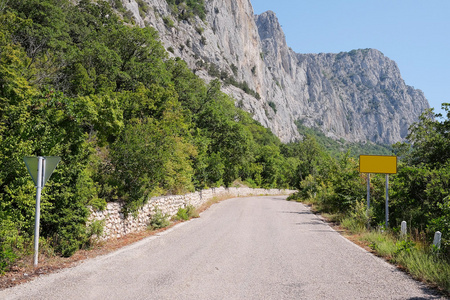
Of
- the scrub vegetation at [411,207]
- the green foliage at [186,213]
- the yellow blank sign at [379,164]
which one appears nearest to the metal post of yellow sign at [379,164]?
the yellow blank sign at [379,164]

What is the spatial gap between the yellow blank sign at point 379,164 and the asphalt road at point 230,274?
3.42 m

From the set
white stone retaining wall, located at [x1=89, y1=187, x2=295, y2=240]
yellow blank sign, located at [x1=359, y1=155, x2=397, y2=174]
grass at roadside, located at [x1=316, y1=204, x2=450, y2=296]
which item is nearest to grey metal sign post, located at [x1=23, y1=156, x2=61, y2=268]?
A: white stone retaining wall, located at [x1=89, y1=187, x2=295, y2=240]

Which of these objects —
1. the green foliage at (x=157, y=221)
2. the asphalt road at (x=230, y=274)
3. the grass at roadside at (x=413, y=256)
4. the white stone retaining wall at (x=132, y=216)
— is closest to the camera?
the asphalt road at (x=230, y=274)

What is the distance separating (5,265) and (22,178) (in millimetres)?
1879

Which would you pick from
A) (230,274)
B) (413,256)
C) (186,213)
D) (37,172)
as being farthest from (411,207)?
(37,172)

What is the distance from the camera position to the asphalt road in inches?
216

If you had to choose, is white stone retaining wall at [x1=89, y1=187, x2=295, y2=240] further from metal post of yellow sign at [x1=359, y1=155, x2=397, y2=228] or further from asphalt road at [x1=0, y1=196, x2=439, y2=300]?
metal post of yellow sign at [x1=359, y1=155, x2=397, y2=228]

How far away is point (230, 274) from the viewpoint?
6754mm

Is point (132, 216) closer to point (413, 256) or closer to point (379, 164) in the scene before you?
point (413, 256)

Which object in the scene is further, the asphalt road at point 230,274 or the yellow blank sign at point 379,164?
the yellow blank sign at point 379,164

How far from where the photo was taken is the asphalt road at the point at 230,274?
18.0 feet

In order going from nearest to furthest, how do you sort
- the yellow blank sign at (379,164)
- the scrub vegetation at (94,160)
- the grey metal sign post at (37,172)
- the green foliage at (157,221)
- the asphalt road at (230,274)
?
the asphalt road at (230,274) → the grey metal sign post at (37,172) → the scrub vegetation at (94,160) → the yellow blank sign at (379,164) → the green foliage at (157,221)

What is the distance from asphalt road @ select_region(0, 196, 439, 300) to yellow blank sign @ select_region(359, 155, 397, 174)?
342cm

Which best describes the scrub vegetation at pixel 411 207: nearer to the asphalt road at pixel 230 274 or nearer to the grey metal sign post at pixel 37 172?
the asphalt road at pixel 230 274
